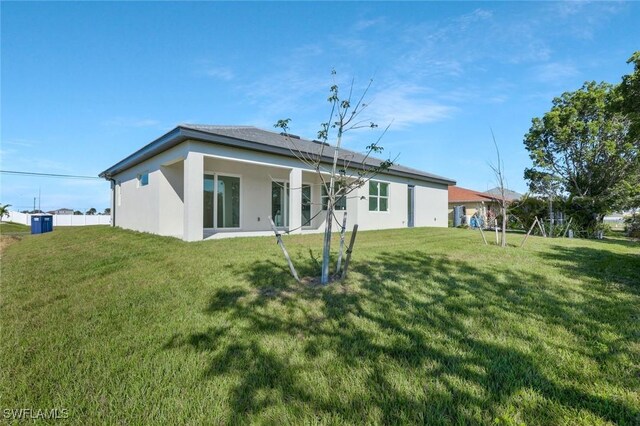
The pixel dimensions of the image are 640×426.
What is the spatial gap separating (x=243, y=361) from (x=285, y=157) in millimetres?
9560

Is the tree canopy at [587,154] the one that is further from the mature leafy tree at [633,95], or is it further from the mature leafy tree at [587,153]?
the mature leafy tree at [633,95]

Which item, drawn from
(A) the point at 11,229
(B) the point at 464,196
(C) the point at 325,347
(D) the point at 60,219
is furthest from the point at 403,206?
(D) the point at 60,219

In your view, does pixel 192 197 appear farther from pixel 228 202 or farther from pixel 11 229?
pixel 11 229

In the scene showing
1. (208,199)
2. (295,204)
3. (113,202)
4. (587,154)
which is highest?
(587,154)

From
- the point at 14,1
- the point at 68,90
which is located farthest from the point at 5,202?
the point at 14,1

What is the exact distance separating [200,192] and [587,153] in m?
22.5

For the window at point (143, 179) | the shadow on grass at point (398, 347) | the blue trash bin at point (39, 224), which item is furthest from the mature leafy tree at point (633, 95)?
the blue trash bin at point (39, 224)

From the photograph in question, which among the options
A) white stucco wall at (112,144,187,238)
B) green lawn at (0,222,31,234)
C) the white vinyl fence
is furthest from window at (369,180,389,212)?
the white vinyl fence

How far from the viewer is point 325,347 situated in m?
2.71

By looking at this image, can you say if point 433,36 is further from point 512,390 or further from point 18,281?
point 18,281

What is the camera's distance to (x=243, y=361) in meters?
2.48

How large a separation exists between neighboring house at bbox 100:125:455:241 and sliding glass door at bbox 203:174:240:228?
38mm

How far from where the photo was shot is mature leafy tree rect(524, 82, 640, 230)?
1722cm

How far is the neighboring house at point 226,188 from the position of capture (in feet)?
30.1
